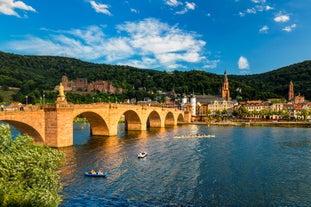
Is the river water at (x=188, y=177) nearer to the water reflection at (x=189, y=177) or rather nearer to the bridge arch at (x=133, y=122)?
the water reflection at (x=189, y=177)

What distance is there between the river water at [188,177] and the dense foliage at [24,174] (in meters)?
8.01

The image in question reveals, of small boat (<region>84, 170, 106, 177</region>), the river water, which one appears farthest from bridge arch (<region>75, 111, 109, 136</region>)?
small boat (<region>84, 170, 106, 177</region>)

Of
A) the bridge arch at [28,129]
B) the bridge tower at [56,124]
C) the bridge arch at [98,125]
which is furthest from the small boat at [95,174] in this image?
the bridge arch at [98,125]

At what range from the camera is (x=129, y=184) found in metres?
30.4

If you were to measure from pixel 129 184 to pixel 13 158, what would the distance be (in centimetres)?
1537

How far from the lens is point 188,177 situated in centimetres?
3334

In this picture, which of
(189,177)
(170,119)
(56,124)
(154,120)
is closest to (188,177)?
(189,177)

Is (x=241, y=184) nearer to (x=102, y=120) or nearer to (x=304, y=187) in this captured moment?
(x=304, y=187)

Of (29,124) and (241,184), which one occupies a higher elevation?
(29,124)

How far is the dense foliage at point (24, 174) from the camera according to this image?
15.5m

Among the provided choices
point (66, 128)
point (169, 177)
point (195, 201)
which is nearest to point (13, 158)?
point (195, 201)

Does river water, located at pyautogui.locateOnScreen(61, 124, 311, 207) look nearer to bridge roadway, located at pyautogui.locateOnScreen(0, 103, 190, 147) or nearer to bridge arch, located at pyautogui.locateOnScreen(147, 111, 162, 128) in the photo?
bridge roadway, located at pyautogui.locateOnScreen(0, 103, 190, 147)

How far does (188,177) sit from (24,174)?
19854 millimetres

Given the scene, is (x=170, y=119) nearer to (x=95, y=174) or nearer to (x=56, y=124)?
(x=56, y=124)
